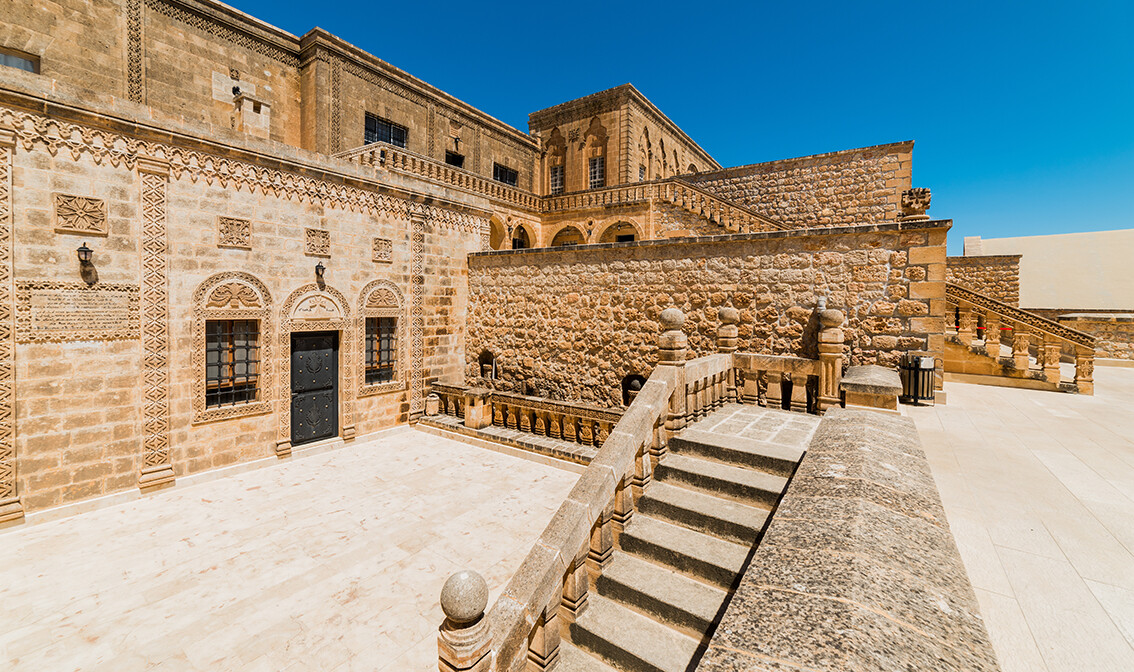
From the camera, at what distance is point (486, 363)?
12.0 metres

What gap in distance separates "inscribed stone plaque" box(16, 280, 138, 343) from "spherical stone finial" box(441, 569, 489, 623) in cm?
742

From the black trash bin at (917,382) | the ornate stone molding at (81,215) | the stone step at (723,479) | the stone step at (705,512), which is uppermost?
the ornate stone molding at (81,215)

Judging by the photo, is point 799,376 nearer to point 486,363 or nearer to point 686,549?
point 686,549

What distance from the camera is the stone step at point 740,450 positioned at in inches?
156

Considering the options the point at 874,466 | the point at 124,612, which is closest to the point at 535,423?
the point at 124,612

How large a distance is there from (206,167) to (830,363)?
33.5 ft

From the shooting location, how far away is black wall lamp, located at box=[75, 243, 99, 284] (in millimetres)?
6188

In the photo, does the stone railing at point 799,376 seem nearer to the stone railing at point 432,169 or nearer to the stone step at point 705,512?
the stone step at point 705,512

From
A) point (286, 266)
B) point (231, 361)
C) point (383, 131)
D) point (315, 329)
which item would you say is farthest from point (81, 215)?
point (383, 131)

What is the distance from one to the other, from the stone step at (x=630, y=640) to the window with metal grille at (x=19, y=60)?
1545 centimetres

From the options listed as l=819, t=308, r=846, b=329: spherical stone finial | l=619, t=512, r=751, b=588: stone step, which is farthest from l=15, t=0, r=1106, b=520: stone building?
l=619, t=512, r=751, b=588: stone step

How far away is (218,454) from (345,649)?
5733mm

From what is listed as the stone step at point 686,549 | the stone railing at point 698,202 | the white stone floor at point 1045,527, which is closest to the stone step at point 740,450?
the stone step at point 686,549

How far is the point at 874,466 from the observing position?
2629mm
